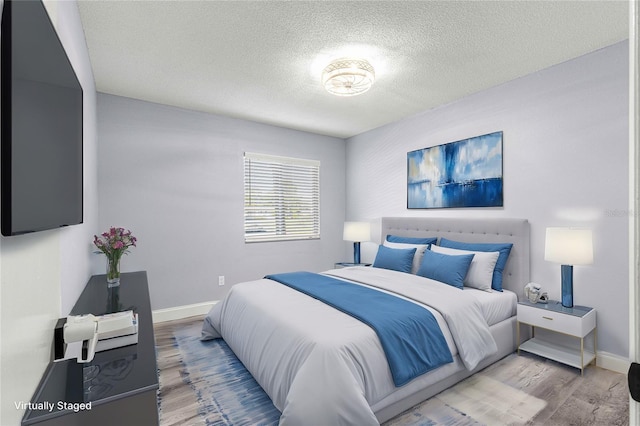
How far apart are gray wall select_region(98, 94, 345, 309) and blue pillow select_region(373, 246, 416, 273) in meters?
1.65

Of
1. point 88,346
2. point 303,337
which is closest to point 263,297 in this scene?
point 303,337

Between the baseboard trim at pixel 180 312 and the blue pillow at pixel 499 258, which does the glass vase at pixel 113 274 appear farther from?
the blue pillow at pixel 499 258

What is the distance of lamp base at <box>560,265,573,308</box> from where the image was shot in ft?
8.52

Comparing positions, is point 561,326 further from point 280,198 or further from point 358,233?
point 280,198

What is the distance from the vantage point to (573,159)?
2.74m

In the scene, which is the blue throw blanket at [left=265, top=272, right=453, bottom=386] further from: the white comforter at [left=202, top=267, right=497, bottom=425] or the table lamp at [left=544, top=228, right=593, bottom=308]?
the table lamp at [left=544, top=228, right=593, bottom=308]

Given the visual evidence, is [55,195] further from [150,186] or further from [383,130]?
[383,130]

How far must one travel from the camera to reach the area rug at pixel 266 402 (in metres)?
1.95

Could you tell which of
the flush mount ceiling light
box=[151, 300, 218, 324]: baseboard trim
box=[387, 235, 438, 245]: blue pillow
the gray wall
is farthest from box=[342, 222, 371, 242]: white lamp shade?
the flush mount ceiling light

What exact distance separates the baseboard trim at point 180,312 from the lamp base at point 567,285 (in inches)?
151

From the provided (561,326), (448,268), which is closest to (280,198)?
(448,268)

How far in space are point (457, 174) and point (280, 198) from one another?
2525 mm

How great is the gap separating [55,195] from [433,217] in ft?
12.0

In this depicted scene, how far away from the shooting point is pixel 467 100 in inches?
140
